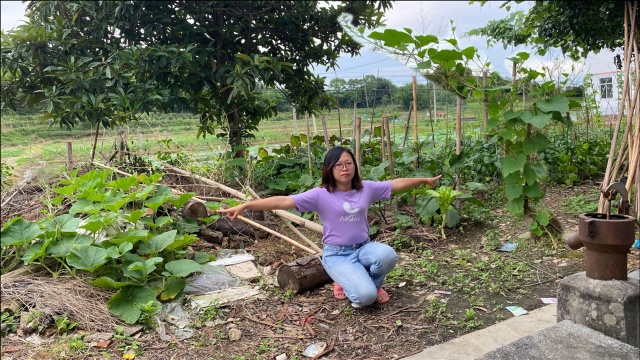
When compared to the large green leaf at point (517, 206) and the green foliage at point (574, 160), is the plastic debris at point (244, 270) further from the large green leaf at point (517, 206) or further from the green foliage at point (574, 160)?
the green foliage at point (574, 160)

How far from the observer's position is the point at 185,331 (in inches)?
101

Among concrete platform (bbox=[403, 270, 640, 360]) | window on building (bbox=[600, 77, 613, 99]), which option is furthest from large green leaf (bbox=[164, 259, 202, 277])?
window on building (bbox=[600, 77, 613, 99])

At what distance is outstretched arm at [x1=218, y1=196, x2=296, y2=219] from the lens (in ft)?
8.43

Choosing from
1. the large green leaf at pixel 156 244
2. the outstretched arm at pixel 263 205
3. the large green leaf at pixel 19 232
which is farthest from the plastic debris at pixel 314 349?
the large green leaf at pixel 19 232

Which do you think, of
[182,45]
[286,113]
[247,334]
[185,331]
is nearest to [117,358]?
[185,331]

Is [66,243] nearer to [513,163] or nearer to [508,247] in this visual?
[513,163]

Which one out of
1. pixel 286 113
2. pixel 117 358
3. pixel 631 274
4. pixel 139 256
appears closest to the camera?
pixel 631 274

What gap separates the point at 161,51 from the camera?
4.27m

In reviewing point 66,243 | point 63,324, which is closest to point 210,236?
point 66,243

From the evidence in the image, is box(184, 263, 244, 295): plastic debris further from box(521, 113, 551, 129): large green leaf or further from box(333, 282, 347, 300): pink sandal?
box(521, 113, 551, 129): large green leaf

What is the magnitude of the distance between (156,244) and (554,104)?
9.17 feet

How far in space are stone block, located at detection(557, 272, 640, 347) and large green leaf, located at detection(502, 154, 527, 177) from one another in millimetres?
1467

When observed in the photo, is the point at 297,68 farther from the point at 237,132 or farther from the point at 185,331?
the point at 185,331

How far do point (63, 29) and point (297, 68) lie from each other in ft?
8.25
